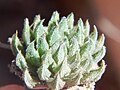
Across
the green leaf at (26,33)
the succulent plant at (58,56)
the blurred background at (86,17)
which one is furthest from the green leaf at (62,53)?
the blurred background at (86,17)

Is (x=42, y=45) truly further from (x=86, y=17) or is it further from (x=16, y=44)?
Result: (x=86, y=17)

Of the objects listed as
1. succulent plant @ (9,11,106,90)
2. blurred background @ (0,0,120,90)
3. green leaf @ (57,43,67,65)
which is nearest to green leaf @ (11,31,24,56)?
succulent plant @ (9,11,106,90)

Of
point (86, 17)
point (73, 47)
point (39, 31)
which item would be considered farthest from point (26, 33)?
point (86, 17)

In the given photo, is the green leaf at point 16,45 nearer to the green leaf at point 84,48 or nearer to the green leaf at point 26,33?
the green leaf at point 26,33

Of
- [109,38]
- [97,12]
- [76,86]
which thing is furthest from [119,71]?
[76,86]

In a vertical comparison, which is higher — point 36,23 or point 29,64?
point 36,23

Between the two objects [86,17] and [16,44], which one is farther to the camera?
[86,17]

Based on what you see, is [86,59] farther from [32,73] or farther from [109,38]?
[109,38]
